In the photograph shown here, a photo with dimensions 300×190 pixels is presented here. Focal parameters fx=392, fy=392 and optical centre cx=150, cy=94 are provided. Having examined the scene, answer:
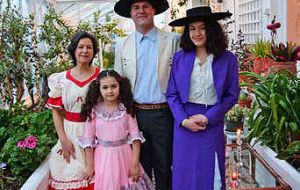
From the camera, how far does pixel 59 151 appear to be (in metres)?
2.31

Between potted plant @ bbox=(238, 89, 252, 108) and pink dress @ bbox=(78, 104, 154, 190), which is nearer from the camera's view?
pink dress @ bbox=(78, 104, 154, 190)

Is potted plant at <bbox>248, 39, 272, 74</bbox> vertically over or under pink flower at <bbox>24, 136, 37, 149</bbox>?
over

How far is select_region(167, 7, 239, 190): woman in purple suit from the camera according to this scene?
6.40 feet

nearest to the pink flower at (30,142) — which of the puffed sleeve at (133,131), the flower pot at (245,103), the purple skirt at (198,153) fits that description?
the puffed sleeve at (133,131)

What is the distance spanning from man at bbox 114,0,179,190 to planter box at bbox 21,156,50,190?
61cm

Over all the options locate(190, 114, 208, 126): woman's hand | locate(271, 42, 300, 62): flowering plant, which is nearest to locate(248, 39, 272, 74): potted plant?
locate(271, 42, 300, 62): flowering plant

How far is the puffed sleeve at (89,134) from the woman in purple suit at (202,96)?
18.0 inches

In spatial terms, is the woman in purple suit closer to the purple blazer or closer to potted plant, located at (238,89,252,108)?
the purple blazer

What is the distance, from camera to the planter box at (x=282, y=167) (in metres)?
2.00

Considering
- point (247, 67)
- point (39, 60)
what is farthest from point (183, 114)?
point (247, 67)

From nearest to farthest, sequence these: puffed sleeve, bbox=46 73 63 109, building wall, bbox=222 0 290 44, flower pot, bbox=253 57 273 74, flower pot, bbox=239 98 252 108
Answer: puffed sleeve, bbox=46 73 63 109 → flower pot, bbox=253 57 273 74 → flower pot, bbox=239 98 252 108 → building wall, bbox=222 0 290 44

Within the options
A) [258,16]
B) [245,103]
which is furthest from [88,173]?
[258,16]

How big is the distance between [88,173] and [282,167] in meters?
1.08

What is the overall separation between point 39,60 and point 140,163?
1983 mm
